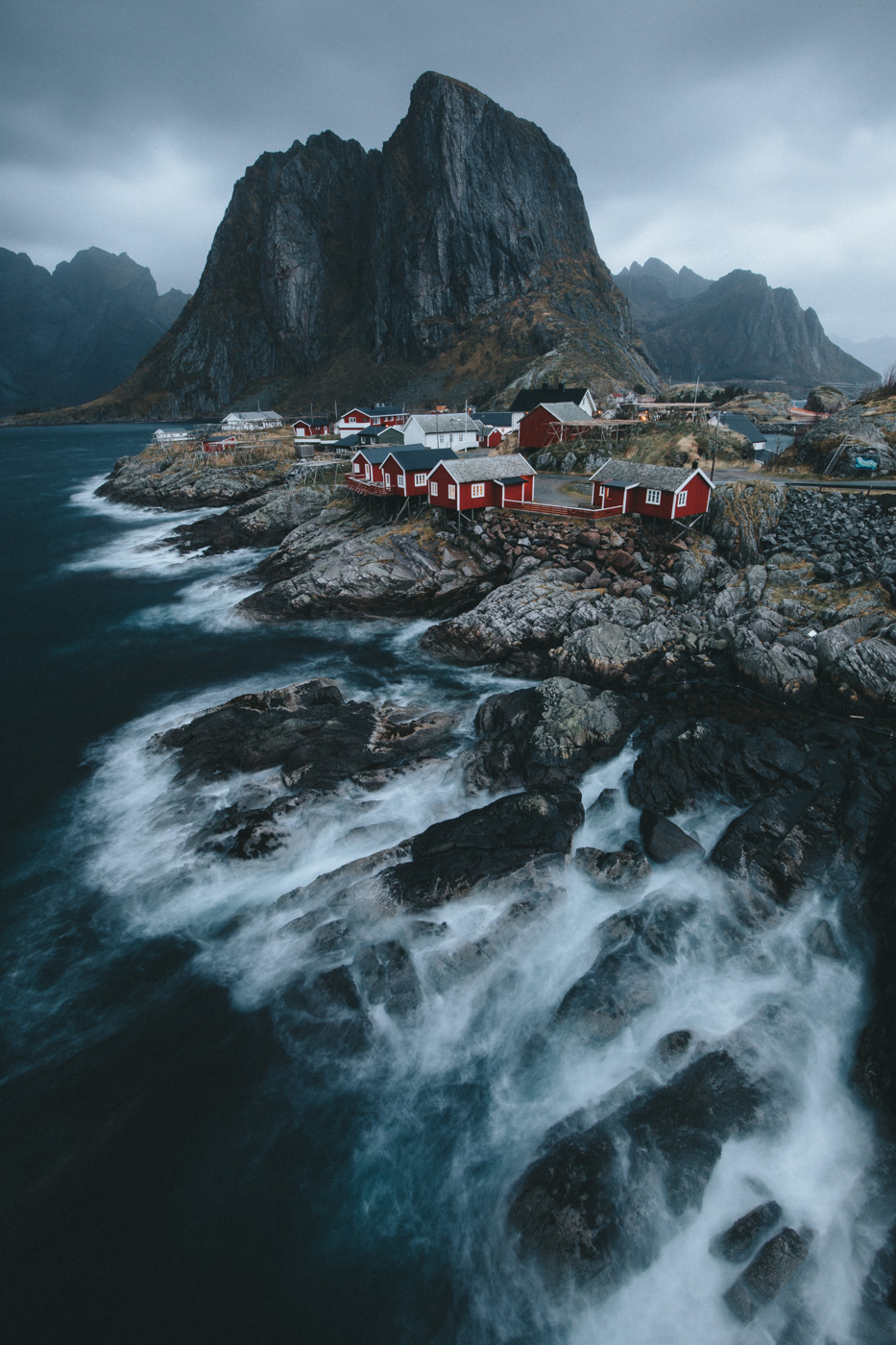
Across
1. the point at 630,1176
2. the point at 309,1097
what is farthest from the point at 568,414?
the point at 630,1176

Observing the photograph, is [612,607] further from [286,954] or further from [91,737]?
[91,737]

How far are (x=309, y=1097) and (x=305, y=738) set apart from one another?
1202 centimetres

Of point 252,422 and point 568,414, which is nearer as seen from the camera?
point 568,414

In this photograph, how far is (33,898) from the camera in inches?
674

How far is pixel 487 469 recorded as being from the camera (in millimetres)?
39812

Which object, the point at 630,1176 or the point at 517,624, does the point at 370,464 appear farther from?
the point at 630,1176

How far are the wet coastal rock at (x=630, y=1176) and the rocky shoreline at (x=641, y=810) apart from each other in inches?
1.5

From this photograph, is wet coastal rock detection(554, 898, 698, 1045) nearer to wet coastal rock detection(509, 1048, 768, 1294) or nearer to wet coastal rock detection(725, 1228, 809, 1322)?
wet coastal rock detection(509, 1048, 768, 1294)

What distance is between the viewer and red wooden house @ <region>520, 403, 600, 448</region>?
178ft

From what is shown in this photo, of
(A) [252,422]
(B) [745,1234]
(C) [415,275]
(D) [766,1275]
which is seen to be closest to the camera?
(D) [766,1275]

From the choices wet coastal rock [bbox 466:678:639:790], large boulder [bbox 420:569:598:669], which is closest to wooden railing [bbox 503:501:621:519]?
large boulder [bbox 420:569:598:669]

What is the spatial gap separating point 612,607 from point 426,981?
21655 millimetres

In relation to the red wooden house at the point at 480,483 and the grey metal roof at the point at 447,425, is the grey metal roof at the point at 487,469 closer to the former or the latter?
the red wooden house at the point at 480,483

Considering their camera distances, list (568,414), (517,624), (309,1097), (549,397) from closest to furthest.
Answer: (309,1097) < (517,624) < (568,414) < (549,397)
